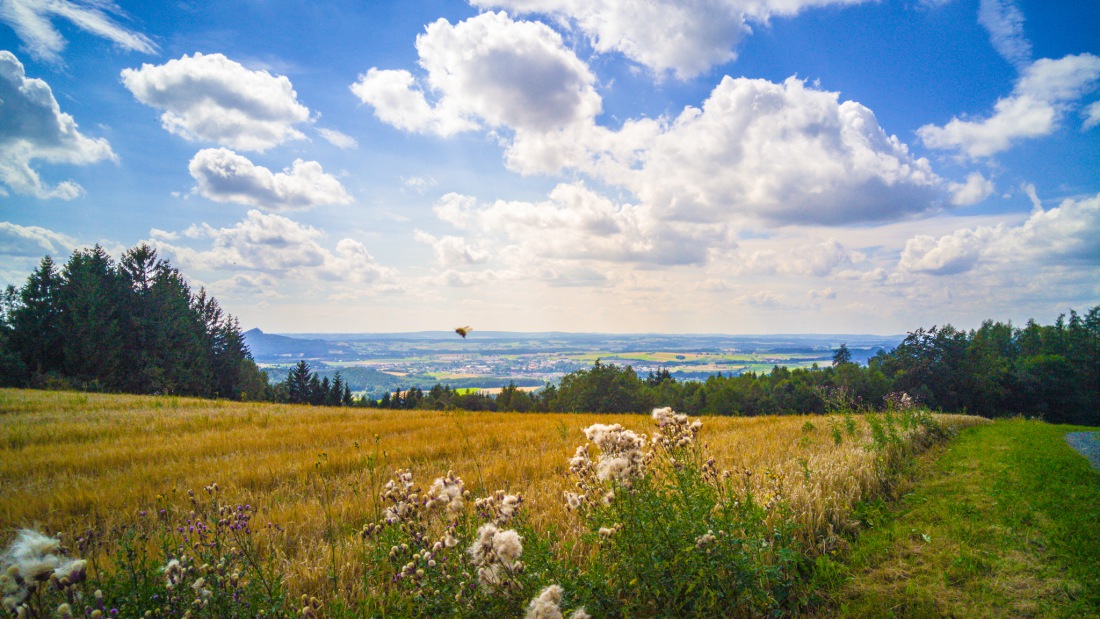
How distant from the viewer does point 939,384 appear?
4888 cm

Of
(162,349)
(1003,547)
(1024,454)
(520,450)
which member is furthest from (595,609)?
(162,349)

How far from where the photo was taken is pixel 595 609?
8.93 feet

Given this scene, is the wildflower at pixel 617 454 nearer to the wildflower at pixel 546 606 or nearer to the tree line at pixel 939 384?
the wildflower at pixel 546 606

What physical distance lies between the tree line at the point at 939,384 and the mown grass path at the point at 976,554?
35.9 m

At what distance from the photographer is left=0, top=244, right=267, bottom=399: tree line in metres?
38.2

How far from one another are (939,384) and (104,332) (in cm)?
8693

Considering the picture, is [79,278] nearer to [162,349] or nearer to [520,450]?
[162,349]

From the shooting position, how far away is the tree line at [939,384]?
1927 inches

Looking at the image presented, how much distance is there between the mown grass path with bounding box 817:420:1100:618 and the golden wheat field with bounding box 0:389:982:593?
47 cm

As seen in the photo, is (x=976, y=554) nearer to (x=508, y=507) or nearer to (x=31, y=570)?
(x=508, y=507)

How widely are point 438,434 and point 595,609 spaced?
7.57 metres

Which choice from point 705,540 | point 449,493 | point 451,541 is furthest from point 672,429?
point 451,541

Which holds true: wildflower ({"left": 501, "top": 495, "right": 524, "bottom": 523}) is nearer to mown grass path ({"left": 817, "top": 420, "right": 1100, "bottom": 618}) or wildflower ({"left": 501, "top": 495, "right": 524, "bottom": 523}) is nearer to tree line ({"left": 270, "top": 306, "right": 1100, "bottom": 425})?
mown grass path ({"left": 817, "top": 420, "right": 1100, "bottom": 618})

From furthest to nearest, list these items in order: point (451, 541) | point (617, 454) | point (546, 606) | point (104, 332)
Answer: point (104, 332)
point (617, 454)
point (451, 541)
point (546, 606)
